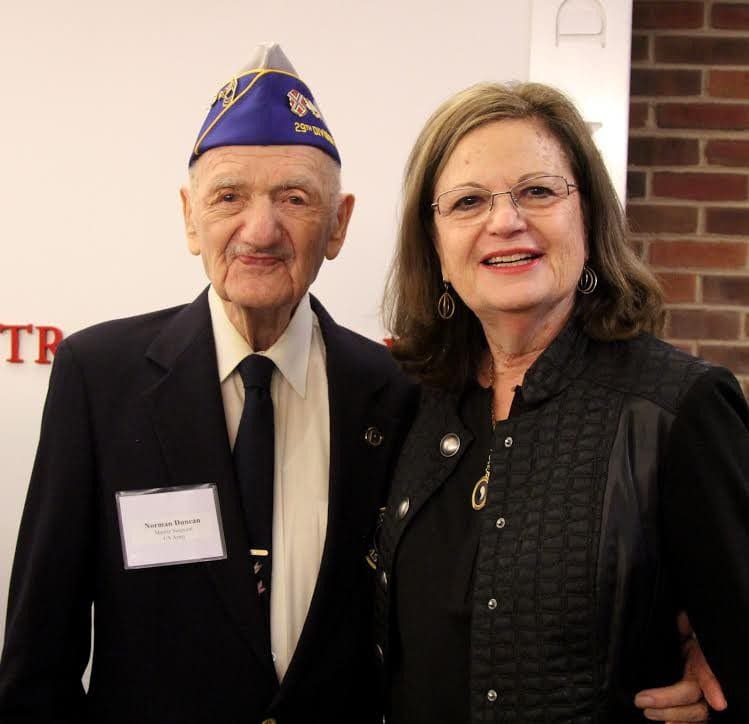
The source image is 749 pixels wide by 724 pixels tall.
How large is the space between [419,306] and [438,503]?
1.39 ft

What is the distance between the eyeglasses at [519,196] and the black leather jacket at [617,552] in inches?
12.5

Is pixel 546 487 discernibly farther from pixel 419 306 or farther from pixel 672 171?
pixel 672 171

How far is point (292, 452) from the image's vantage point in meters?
1.63

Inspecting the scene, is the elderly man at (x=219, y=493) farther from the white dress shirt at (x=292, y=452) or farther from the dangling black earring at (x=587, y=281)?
the dangling black earring at (x=587, y=281)

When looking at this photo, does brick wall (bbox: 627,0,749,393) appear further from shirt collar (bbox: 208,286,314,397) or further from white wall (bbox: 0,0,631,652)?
shirt collar (bbox: 208,286,314,397)

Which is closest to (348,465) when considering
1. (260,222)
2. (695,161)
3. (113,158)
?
(260,222)

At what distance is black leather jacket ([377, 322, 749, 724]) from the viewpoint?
1.21 metres

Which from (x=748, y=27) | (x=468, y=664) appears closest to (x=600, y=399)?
(x=468, y=664)

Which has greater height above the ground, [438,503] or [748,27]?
[748,27]

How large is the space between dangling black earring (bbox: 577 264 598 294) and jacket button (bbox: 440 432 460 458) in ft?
1.12

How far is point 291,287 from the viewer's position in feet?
5.23

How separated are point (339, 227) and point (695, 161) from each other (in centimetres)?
139

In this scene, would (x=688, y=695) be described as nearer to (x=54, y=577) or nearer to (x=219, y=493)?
(x=219, y=493)

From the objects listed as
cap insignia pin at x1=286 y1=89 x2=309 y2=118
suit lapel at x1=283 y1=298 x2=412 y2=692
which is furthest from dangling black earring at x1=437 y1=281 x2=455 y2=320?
cap insignia pin at x1=286 y1=89 x2=309 y2=118
